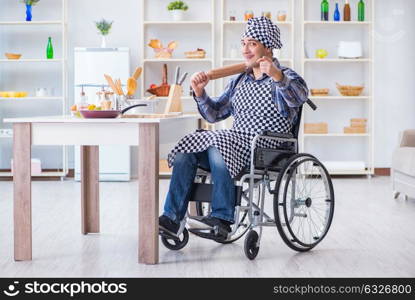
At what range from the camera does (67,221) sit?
491 cm

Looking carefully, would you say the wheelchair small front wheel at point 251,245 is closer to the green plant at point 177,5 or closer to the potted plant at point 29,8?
the green plant at point 177,5

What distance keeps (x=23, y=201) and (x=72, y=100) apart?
15.2 feet

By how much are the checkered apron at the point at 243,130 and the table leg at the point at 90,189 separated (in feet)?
2.49

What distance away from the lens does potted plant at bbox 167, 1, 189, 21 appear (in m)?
7.88

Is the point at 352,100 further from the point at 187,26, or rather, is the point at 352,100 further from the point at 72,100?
the point at 72,100

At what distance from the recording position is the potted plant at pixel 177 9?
788 centimetres

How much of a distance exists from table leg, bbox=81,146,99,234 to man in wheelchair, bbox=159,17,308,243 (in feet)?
2.50

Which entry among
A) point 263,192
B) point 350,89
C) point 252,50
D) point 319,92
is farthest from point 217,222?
point 350,89

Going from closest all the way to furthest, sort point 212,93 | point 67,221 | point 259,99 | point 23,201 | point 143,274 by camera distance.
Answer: point 143,274, point 23,201, point 259,99, point 67,221, point 212,93

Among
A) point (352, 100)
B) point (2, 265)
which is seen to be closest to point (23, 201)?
point (2, 265)

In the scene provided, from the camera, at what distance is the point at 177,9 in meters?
7.89

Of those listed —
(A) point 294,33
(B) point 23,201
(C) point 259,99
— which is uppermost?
(A) point 294,33

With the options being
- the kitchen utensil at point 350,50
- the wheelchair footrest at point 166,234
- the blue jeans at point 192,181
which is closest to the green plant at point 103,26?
the kitchen utensil at point 350,50

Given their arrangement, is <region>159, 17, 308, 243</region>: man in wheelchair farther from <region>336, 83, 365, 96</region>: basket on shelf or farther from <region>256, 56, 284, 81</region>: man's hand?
<region>336, 83, 365, 96</region>: basket on shelf
